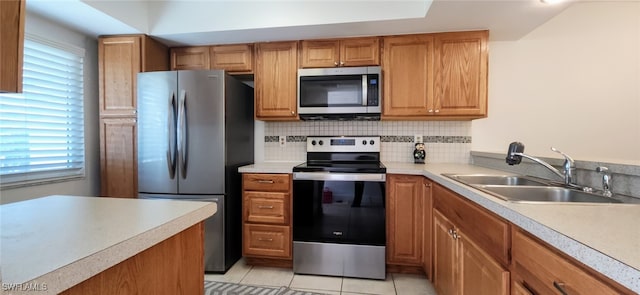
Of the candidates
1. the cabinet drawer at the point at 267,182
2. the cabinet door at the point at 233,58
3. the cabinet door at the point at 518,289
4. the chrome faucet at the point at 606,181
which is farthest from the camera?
the cabinet door at the point at 233,58

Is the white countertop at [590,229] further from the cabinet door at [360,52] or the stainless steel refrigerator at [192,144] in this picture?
the stainless steel refrigerator at [192,144]

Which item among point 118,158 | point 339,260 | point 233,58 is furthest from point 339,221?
point 118,158

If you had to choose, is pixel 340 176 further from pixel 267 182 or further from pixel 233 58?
pixel 233 58

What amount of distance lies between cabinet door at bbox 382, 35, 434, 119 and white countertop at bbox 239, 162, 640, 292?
4.32 feet

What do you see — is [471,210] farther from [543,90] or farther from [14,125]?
[14,125]

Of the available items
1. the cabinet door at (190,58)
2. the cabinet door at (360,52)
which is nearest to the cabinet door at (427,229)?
the cabinet door at (360,52)

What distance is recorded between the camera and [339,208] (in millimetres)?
2125

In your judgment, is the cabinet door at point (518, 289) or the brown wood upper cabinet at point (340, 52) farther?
the brown wood upper cabinet at point (340, 52)

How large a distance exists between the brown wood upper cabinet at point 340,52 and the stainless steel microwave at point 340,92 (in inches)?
3.9

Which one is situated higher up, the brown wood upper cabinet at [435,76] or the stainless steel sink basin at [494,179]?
the brown wood upper cabinet at [435,76]

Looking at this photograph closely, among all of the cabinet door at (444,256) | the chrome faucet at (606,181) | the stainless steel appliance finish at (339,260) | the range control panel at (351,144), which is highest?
the range control panel at (351,144)

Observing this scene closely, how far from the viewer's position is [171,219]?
77 cm

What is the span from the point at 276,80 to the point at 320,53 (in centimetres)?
47

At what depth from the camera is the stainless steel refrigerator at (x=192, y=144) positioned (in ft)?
7.02
